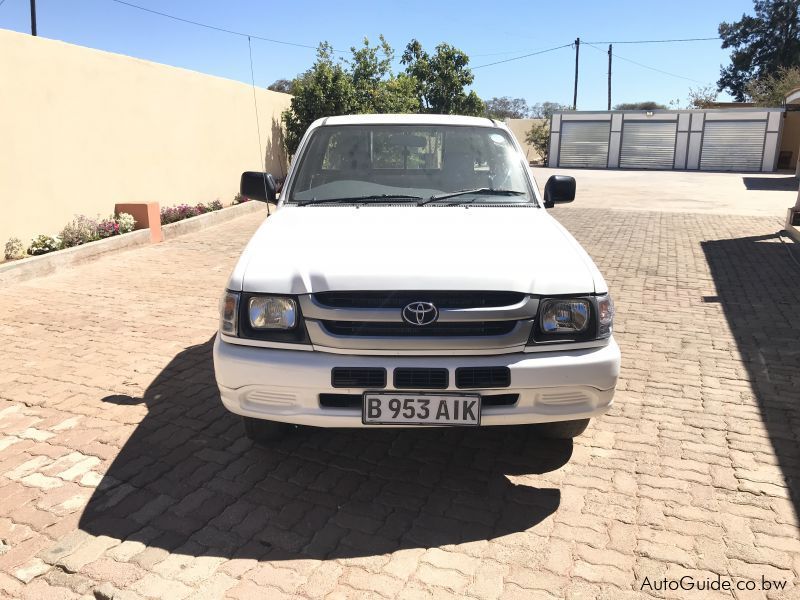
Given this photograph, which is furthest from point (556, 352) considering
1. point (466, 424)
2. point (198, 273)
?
point (198, 273)

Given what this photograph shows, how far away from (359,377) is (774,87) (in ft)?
150

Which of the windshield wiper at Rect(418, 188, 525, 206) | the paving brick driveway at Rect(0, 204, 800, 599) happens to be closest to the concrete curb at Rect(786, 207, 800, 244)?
the paving brick driveway at Rect(0, 204, 800, 599)

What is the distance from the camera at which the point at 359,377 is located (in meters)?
2.84

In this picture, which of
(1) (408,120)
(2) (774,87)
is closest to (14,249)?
(1) (408,120)

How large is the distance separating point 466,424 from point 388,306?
64cm

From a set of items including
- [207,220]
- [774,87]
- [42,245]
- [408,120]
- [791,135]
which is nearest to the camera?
[408,120]

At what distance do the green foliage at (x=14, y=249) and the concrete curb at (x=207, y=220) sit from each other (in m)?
2.75

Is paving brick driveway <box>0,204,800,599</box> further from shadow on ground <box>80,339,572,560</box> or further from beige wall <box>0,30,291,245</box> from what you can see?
beige wall <box>0,30,291,245</box>

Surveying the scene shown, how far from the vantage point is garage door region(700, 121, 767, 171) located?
32.4 metres

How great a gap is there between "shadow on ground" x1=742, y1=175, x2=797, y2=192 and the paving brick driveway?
766 inches

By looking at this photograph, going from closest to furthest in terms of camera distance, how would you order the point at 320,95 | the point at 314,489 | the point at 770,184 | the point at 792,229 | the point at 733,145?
the point at 314,489, the point at 792,229, the point at 320,95, the point at 770,184, the point at 733,145

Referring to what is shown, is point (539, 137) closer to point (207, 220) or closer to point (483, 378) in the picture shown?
point (207, 220)

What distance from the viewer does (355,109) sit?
16.8 metres

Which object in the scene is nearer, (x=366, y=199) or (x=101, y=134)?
(x=366, y=199)
